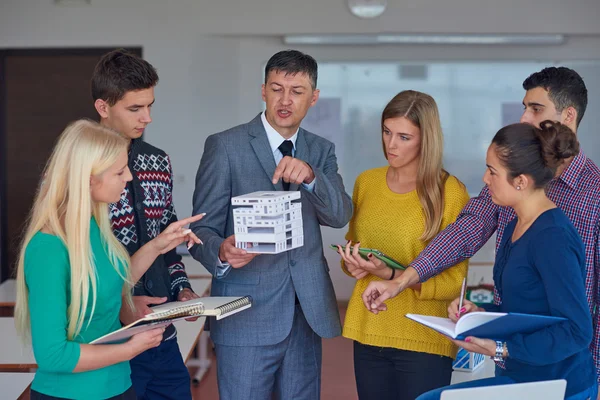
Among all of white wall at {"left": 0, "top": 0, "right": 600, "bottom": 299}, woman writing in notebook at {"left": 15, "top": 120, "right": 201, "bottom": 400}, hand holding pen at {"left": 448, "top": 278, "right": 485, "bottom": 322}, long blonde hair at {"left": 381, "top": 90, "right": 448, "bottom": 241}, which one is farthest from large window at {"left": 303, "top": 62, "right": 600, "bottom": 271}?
woman writing in notebook at {"left": 15, "top": 120, "right": 201, "bottom": 400}

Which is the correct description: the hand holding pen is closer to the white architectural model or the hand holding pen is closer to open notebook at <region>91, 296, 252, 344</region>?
the white architectural model

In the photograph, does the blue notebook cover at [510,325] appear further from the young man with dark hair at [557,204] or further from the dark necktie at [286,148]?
the dark necktie at [286,148]

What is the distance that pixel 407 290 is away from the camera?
2.58 m

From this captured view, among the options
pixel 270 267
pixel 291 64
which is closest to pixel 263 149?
pixel 291 64

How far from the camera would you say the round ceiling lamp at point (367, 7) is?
6.87 metres

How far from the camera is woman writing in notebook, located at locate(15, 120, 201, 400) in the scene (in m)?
1.84

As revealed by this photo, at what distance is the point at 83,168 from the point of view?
1.93 metres

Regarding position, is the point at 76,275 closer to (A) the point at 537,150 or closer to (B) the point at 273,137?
(B) the point at 273,137

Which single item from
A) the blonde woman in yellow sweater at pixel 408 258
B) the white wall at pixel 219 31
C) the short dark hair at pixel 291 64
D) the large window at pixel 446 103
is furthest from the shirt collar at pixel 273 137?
the large window at pixel 446 103

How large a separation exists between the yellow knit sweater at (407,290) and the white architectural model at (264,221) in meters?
0.45

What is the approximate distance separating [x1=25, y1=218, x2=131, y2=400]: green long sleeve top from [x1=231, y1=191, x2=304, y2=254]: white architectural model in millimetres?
430

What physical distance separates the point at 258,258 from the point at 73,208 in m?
0.79

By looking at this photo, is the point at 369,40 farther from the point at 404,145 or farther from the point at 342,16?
the point at 404,145

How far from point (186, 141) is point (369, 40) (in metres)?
2.10
